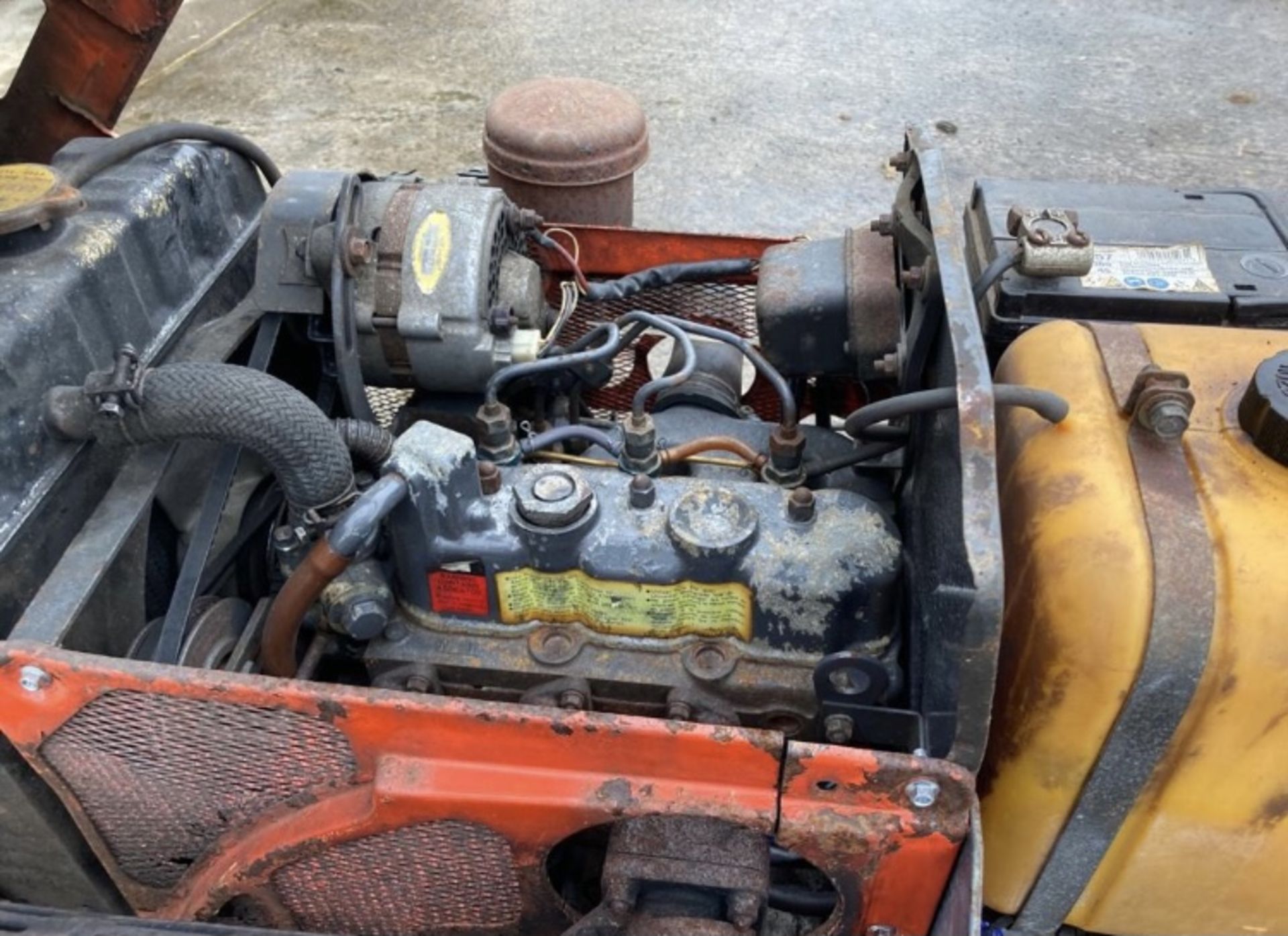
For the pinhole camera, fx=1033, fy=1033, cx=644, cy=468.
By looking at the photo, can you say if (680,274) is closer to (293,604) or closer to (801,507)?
(801,507)

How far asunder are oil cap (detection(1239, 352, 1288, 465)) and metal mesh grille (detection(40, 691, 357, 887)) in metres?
1.12

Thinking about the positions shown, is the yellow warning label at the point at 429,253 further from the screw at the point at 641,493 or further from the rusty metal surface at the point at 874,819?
the rusty metal surface at the point at 874,819

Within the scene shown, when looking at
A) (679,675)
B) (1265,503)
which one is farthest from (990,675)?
(679,675)

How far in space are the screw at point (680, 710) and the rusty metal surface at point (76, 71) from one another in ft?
5.78

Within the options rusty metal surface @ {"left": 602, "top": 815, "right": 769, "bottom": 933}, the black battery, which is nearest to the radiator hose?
rusty metal surface @ {"left": 602, "top": 815, "right": 769, "bottom": 933}

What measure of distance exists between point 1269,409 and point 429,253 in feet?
3.86

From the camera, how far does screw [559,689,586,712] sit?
4.64 feet

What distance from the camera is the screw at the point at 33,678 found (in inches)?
46.8

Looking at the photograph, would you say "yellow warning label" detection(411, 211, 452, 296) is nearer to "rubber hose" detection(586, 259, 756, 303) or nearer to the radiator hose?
the radiator hose

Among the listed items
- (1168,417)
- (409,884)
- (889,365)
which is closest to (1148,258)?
(889,365)

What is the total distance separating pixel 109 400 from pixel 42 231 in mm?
379

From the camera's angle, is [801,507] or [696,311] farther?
[696,311]

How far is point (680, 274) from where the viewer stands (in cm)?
210

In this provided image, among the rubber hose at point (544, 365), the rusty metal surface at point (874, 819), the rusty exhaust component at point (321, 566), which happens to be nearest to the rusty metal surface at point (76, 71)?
the rubber hose at point (544, 365)
